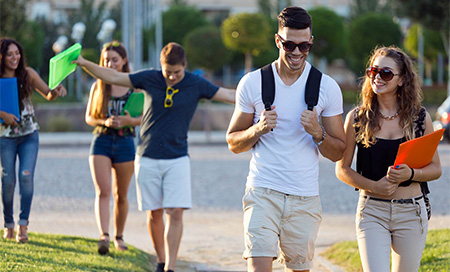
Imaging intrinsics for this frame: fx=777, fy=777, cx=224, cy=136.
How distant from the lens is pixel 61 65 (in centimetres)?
570

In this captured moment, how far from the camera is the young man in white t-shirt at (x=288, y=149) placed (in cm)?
438

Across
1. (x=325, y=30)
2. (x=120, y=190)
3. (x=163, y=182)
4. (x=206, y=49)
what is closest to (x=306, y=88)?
(x=163, y=182)

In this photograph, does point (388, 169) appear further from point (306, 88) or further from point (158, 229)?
point (158, 229)

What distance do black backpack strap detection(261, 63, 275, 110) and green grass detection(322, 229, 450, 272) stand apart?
2418mm

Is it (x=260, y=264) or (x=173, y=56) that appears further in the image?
(x=173, y=56)

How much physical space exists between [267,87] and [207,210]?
6122 millimetres

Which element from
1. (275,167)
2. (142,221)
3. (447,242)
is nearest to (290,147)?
(275,167)

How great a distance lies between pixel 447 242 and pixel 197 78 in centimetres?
260

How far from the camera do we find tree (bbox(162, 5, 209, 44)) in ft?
160

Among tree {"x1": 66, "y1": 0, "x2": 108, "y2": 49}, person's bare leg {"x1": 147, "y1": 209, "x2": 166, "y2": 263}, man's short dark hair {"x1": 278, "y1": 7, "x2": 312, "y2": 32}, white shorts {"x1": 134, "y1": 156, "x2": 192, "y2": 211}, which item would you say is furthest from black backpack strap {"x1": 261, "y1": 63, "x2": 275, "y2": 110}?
tree {"x1": 66, "y1": 0, "x2": 108, "y2": 49}

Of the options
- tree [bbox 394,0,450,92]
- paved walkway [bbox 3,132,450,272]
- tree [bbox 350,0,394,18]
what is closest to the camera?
paved walkway [bbox 3,132,450,272]

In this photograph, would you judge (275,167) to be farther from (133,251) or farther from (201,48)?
(201,48)

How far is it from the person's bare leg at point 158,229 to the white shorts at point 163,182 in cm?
14

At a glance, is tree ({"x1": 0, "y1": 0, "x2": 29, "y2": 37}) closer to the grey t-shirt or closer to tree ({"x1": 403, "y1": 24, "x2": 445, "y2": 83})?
the grey t-shirt
